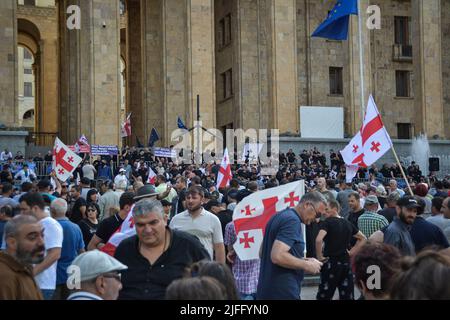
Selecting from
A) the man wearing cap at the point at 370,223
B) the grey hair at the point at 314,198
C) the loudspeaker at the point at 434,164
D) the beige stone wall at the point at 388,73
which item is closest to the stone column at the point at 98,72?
the loudspeaker at the point at 434,164

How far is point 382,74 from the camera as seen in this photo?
43.8 metres

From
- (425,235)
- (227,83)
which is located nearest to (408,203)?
(425,235)

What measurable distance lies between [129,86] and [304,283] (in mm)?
30757

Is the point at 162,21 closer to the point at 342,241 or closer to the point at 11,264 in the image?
the point at 342,241

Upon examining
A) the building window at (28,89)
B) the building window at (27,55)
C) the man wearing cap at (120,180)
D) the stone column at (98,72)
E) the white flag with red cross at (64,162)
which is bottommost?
the man wearing cap at (120,180)

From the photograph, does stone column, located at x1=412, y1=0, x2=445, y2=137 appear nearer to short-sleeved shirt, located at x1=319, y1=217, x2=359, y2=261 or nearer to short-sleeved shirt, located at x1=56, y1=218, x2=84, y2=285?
short-sleeved shirt, located at x1=319, y1=217, x2=359, y2=261

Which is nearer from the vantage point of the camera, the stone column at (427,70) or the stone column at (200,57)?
the stone column at (200,57)

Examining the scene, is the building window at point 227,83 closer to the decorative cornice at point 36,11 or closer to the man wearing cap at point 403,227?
the decorative cornice at point 36,11

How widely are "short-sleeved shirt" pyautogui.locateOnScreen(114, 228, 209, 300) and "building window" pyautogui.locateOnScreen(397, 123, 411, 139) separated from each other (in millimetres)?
38676

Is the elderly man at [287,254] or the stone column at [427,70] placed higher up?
Result: the stone column at [427,70]

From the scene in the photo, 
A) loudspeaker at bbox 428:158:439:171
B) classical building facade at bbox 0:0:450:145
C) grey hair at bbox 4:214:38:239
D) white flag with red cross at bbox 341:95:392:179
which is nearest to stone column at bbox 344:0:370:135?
classical building facade at bbox 0:0:450:145

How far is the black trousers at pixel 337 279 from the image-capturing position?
1072cm

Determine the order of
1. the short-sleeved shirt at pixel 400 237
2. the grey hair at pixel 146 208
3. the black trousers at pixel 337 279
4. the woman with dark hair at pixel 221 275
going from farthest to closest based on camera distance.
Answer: the black trousers at pixel 337 279, the short-sleeved shirt at pixel 400 237, the grey hair at pixel 146 208, the woman with dark hair at pixel 221 275

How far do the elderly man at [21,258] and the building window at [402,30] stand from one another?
40.9m
